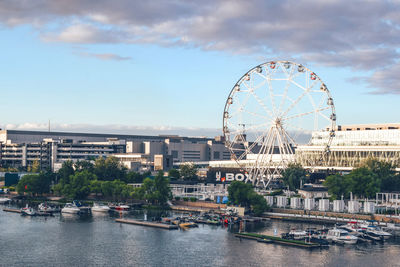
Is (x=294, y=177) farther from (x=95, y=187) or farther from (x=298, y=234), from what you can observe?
(x=298, y=234)

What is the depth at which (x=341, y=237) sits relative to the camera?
106812 millimetres

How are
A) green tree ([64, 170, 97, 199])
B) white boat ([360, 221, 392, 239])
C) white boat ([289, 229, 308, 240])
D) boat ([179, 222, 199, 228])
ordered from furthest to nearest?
green tree ([64, 170, 97, 199]) < boat ([179, 222, 199, 228]) < white boat ([360, 221, 392, 239]) < white boat ([289, 229, 308, 240])

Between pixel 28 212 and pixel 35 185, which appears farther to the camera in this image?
pixel 35 185

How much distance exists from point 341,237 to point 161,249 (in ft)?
104

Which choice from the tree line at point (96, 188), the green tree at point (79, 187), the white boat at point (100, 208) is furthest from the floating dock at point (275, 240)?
the green tree at point (79, 187)

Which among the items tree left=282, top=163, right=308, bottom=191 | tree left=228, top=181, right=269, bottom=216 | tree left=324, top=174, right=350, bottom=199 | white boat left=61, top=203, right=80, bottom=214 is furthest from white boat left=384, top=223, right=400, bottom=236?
white boat left=61, top=203, right=80, bottom=214

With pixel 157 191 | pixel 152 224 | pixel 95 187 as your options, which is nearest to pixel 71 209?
pixel 157 191

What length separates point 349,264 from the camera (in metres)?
88.9

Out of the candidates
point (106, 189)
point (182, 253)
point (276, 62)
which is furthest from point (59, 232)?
point (276, 62)

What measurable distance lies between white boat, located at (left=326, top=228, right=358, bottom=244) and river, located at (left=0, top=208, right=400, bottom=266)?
1950 mm

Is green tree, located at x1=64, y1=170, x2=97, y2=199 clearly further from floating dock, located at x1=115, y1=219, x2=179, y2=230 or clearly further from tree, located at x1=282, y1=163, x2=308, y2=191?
tree, located at x1=282, y1=163, x2=308, y2=191

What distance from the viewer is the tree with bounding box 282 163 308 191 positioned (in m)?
172

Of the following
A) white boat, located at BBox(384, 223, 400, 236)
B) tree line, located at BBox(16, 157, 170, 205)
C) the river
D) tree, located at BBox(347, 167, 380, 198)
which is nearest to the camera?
the river

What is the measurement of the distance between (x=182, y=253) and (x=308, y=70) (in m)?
80.5
